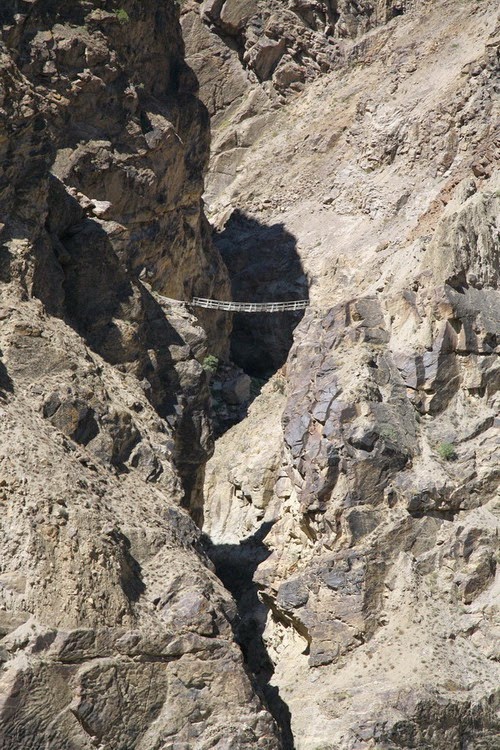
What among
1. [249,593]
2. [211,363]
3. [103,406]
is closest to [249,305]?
[211,363]

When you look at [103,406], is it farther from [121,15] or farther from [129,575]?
[121,15]

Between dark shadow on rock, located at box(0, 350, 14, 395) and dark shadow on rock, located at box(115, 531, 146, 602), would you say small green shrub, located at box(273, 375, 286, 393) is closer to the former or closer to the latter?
dark shadow on rock, located at box(0, 350, 14, 395)

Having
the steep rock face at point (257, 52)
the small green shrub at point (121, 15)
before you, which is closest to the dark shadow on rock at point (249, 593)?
the small green shrub at point (121, 15)

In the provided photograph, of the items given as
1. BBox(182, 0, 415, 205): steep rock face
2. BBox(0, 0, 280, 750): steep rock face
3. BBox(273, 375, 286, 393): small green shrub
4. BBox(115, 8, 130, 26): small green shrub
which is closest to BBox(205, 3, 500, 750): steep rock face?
BBox(273, 375, 286, 393): small green shrub

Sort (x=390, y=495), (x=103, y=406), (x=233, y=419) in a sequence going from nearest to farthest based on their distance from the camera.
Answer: (x=103, y=406) < (x=390, y=495) < (x=233, y=419)

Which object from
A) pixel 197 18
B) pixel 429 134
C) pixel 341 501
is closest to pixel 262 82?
pixel 197 18

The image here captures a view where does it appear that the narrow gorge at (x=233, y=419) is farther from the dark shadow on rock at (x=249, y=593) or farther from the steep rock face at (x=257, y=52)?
the steep rock face at (x=257, y=52)
